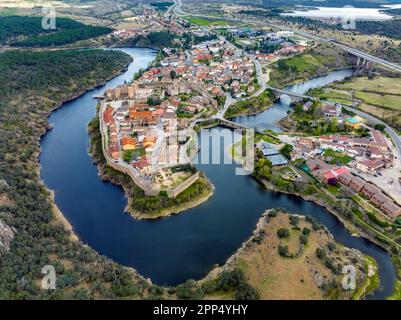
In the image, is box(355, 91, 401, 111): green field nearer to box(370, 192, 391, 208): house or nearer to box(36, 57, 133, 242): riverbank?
box(370, 192, 391, 208): house

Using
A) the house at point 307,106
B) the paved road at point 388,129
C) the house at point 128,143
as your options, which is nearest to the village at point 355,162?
the paved road at point 388,129

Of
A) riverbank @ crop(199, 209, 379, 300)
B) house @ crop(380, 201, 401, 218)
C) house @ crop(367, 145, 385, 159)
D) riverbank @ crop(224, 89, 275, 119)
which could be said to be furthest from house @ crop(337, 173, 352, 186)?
riverbank @ crop(224, 89, 275, 119)

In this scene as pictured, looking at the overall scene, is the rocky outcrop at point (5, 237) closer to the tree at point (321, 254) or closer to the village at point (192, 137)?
the village at point (192, 137)

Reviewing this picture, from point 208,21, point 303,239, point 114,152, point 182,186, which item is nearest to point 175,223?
point 182,186

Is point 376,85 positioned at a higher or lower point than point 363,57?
lower

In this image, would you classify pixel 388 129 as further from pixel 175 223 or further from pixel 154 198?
pixel 154 198

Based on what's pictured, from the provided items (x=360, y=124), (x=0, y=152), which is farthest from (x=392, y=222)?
(x=0, y=152)
